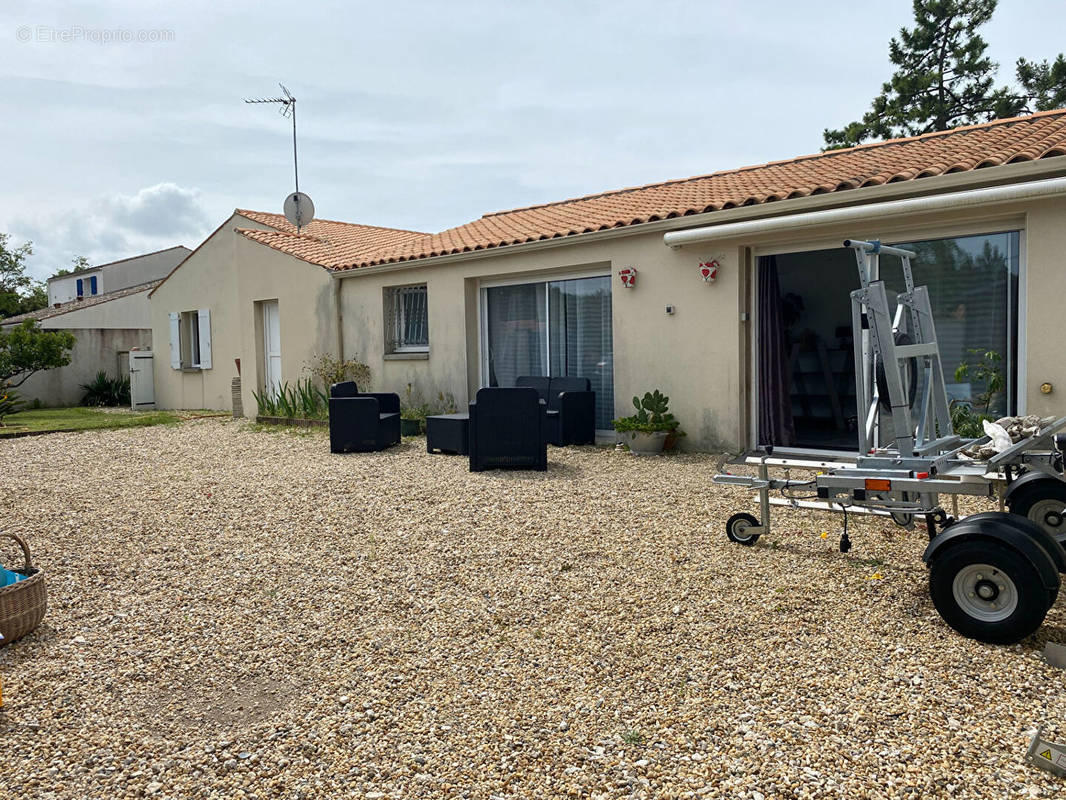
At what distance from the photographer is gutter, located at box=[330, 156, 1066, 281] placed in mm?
6422

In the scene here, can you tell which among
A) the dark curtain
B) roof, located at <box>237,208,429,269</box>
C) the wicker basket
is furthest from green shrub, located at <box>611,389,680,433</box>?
roof, located at <box>237,208,429,269</box>

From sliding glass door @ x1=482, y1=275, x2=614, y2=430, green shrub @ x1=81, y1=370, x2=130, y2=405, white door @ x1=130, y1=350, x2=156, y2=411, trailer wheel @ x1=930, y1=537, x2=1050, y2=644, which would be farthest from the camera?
green shrub @ x1=81, y1=370, x2=130, y2=405

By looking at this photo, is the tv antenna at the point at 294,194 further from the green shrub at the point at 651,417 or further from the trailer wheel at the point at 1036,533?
the trailer wheel at the point at 1036,533

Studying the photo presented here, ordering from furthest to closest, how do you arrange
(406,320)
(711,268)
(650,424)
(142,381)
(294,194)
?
(142,381)
(294,194)
(406,320)
(650,424)
(711,268)

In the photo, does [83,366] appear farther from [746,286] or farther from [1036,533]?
[1036,533]

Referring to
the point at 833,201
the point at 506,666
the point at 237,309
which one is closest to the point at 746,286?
the point at 833,201

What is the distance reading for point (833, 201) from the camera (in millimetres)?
7508

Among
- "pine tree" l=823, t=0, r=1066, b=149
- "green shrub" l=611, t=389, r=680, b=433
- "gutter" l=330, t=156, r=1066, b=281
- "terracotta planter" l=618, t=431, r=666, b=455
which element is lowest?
"terracotta planter" l=618, t=431, r=666, b=455

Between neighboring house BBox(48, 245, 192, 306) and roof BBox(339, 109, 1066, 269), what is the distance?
64.2 feet

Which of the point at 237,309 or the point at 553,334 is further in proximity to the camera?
the point at 237,309

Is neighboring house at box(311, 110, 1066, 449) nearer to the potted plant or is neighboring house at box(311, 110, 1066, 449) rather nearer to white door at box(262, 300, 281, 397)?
the potted plant

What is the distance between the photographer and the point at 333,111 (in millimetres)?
11750

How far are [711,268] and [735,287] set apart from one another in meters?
0.34

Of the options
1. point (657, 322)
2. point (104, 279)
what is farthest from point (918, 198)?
point (104, 279)
